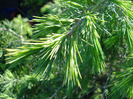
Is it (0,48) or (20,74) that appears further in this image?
(20,74)

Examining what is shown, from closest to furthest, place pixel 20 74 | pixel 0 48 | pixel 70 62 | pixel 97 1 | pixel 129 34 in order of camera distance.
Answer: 1. pixel 70 62
2. pixel 129 34
3. pixel 97 1
4. pixel 0 48
5. pixel 20 74

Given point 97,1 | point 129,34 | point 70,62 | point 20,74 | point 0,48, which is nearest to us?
point 70,62

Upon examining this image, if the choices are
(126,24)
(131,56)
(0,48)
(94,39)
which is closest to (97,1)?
→ (126,24)

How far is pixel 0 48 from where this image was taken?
1.22 m

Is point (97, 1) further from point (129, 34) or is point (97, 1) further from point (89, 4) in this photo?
point (129, 34)

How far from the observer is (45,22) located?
87 cm

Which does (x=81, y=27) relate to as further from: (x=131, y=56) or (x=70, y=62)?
(x=131, y=56)

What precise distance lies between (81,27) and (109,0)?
13.0 inches

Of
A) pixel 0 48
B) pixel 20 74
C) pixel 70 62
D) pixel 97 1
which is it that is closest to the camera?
pixel 70 62

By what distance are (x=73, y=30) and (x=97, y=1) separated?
377mm

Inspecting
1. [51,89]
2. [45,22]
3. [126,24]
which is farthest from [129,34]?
[51,89]

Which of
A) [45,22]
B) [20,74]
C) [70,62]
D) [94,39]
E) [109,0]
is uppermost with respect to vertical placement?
[109,0]

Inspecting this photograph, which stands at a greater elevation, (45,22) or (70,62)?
(45,22)

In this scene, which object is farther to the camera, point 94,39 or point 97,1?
→ point 97,1
